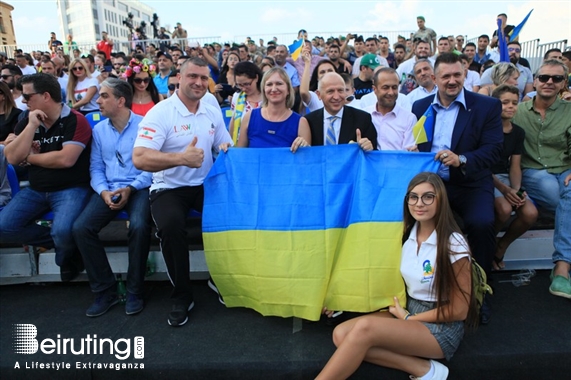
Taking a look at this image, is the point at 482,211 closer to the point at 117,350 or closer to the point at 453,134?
the point at 453,134

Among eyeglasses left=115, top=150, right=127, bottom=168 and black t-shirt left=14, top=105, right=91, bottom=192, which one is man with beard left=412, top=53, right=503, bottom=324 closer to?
eyeglasses left=115, top=150, right=127, bottom=168

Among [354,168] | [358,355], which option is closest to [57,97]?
[354,168]

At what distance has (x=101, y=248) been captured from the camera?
359 cm

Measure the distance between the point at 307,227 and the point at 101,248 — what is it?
1.88 m

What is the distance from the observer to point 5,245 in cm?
450

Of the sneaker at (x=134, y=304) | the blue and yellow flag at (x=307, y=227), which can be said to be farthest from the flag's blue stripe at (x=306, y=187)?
the sneaker at (x=134, y=304)

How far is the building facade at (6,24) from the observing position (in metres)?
56.3

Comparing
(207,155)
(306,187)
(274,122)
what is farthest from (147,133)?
(306,187)

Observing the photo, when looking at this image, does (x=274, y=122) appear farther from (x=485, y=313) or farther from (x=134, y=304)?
(x=485, y=313)

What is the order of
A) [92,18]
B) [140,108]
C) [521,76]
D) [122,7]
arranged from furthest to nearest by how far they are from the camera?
[122,7]
[92,18]
[521,76]
[140,108]

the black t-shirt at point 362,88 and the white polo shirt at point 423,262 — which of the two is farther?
the black t-shirt at point 362,88

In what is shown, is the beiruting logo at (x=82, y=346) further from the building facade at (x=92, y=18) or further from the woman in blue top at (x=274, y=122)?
the building facade at (x=92, y=18)

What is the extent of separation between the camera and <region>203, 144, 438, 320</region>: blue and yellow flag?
9.93ft

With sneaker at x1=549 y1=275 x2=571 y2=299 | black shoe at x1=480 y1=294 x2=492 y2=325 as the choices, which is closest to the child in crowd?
sneaker at x1=549 y1=275 x2=571 y2=299
